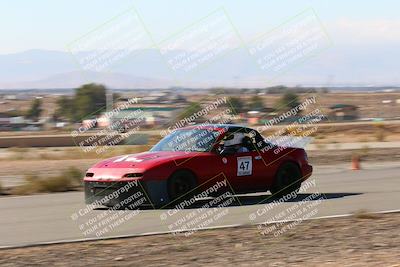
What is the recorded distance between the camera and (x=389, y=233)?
36.0ft

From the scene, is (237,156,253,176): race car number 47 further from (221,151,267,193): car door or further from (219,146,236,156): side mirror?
(219,146,236,156): side mirror

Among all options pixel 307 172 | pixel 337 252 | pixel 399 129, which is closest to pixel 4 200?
pixel 307 172

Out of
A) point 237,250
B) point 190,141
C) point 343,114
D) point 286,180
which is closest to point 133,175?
point 190,141

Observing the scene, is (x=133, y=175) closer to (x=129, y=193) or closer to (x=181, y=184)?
(x=129, y=193)

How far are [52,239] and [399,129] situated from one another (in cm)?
5752

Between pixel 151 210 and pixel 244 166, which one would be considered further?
pixel 244 166

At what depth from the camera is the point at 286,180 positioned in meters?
15.8

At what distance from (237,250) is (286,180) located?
6.45 metres

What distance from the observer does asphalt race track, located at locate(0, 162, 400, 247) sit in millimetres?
11383

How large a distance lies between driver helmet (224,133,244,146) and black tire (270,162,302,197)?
1056mm

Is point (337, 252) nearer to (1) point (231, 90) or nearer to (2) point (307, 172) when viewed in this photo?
(2) point (307, 172)

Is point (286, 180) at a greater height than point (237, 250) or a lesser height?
lesser

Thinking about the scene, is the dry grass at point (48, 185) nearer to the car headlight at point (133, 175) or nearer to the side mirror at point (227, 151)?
the car headlight at point (133, 175)

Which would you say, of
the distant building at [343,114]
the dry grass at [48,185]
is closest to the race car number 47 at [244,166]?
the dry grass at [48,185]
